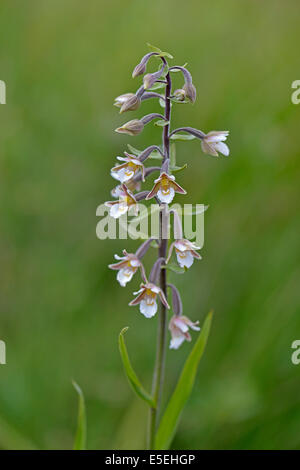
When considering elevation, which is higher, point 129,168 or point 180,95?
point 180,95

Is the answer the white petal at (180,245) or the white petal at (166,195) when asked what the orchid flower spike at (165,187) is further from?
the white petal at (180,245)

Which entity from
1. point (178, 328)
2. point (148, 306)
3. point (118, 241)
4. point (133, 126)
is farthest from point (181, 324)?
point (118, 241)

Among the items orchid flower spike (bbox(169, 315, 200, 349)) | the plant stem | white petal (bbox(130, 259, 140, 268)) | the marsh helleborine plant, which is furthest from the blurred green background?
white petal (bbox(130, 259, 140, 268))

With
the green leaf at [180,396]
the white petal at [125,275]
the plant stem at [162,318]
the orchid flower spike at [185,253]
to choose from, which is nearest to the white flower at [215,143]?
the plant stem at [162,318]

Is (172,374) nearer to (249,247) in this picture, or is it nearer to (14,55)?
(249,247)

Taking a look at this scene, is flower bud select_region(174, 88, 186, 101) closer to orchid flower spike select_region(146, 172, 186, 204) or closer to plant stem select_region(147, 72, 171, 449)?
plant stem select_region(147, 72, 171, 449)

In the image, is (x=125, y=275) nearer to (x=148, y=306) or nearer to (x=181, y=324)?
(x=148, y=306)
